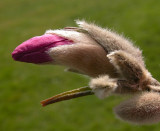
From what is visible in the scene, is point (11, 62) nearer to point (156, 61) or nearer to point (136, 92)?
point (156, 61)

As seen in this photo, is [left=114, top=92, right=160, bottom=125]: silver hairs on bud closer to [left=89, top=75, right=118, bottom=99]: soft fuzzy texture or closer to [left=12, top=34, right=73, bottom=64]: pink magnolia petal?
[left=89, top=75, right=118, bottom=99]: soft fuzzy texture

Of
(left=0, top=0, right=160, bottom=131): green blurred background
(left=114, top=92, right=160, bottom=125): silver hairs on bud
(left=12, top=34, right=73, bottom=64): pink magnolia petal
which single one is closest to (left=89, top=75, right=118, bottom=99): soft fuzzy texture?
(left=114, top=92, right=160, bottom=125): silver hairs on bud

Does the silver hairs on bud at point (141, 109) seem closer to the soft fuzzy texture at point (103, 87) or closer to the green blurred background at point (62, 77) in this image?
the soft fuzzy texture at point (103, 87)

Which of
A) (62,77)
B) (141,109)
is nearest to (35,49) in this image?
(141,109)

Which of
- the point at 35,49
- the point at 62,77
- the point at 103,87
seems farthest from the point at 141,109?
the point at 62,77

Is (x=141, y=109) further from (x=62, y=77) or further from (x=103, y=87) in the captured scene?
(x=62, y=77)

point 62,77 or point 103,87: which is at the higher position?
point 62,77

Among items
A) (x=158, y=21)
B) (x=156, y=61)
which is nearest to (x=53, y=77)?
(x=156, y=61)

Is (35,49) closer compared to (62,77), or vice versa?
(35,49)
